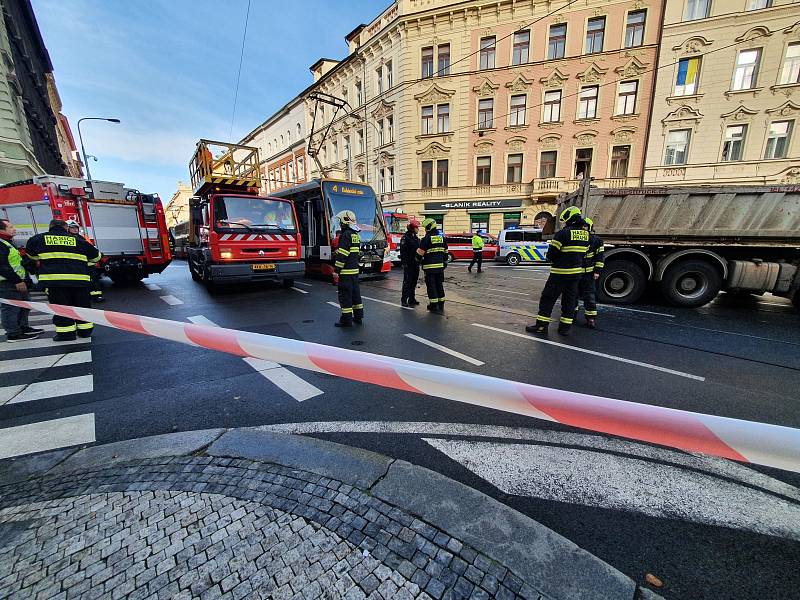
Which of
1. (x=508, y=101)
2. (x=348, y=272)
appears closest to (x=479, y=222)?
(x=508, y=101)

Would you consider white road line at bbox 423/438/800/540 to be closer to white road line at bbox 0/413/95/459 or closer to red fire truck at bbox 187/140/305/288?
white road line at bbox 0/413/95/459

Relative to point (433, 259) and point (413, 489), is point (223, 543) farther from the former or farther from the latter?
point (433, 259)

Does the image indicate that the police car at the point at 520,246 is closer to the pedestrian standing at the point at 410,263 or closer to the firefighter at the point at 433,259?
the pedestrian standing at the point at 410,263

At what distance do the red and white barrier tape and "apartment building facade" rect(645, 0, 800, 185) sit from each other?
2625 cm

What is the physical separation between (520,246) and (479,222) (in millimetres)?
6703

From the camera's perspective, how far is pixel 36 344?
4922 mm

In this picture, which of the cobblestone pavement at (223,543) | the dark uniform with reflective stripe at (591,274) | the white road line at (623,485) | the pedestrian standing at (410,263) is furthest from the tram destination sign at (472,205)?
the cobblestone pavement at (223,543)

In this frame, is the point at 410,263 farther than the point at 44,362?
Yes

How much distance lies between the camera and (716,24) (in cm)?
1894

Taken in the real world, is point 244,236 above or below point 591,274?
above

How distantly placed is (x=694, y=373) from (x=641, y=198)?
5.44 metres

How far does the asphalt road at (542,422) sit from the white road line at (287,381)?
1.0 inches

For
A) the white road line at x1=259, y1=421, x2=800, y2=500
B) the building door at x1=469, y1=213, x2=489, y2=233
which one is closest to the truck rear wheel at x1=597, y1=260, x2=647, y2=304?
the white road line at x1=259, y1=421, x2=800, y2=500

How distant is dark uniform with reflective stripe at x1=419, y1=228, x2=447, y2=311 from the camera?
695cm
